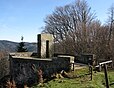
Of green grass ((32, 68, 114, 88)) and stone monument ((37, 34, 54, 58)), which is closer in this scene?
green grass ((32, 68, 114, 88))

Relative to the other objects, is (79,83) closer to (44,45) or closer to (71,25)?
(44,45)

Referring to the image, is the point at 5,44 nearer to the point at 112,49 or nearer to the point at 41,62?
the point at 112,49

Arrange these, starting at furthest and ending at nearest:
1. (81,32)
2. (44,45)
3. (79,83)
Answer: (81,32) < (44,45) < (79,83)

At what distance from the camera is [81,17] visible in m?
42.1

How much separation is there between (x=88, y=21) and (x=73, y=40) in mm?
5823

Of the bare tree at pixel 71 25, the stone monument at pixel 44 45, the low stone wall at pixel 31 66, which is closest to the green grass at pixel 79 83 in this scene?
the low stone wall at pixel 31 66

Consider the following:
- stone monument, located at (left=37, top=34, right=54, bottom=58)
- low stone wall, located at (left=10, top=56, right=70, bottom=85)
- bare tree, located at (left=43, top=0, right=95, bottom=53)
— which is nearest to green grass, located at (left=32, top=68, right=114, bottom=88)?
low stone wall, located at (left=10, top=56, right=70, bottom=85)

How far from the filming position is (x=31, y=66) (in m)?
19.5

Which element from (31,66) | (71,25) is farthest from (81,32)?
(31,66)

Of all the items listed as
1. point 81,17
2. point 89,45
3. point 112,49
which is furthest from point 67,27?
point 112,49

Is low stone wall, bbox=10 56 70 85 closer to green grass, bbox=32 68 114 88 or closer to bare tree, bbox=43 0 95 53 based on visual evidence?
green grass, bbox=32 68 114 88

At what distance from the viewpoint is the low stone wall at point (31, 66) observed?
1817 centimetres

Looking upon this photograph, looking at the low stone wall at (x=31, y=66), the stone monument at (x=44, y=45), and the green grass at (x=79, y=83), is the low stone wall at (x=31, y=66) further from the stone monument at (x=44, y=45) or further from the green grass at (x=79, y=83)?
the stone monument at (x=44, y=45)

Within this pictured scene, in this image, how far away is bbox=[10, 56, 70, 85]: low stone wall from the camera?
59.6ft
